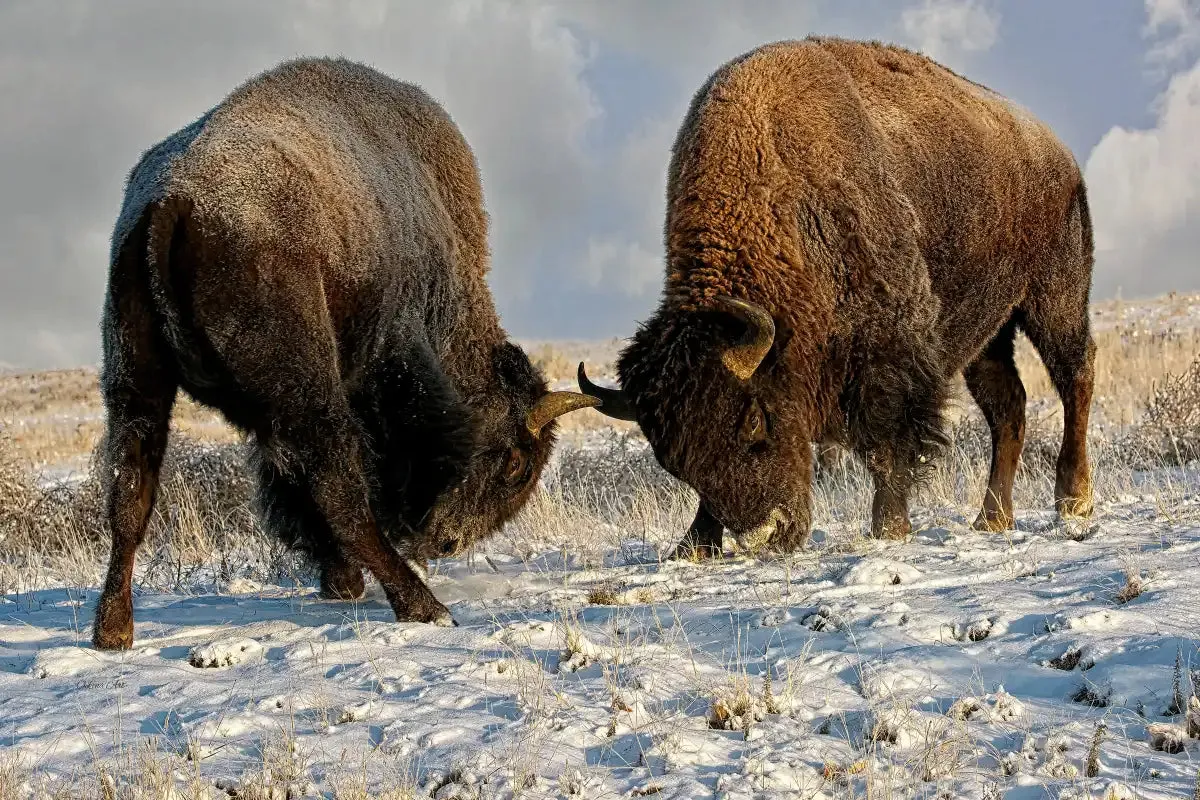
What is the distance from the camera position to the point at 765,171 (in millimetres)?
5699

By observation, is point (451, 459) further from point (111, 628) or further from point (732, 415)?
point (111, 628)

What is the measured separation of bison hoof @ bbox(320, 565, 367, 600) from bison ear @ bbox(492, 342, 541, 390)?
1.23 m

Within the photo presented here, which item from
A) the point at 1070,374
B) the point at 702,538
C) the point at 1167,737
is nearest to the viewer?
the point at 1167,737

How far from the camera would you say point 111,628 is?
423 centimetres

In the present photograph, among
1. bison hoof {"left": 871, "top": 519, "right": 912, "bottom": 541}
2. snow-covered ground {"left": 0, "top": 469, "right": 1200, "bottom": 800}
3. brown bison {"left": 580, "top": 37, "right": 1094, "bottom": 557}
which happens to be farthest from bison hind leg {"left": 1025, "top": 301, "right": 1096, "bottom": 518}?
snow-covered ground {"left": 0, "top": 469, "right": 1200, "bottom": 800}

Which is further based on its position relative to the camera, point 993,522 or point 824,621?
point 993,522

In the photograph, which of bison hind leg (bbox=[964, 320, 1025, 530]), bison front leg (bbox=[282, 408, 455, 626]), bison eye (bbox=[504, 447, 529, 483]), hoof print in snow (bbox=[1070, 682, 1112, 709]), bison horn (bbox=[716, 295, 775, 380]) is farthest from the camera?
bison hind leg (bbox=[964, 320, 1025, 530])

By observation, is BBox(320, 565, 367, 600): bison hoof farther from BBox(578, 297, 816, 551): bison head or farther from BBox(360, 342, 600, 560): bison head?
BBox(578, 297, 816, 551): bison head

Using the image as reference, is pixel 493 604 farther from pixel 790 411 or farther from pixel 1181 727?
pixel 1181 727

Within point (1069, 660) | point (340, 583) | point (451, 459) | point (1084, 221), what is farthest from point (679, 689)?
point (1084, 221)

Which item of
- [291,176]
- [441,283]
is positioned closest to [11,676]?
[291,176]

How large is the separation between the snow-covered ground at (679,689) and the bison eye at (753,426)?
727 millimetres

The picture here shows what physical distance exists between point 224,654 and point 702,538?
2853mm

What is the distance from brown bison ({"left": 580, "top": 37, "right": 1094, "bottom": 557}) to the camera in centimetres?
532
